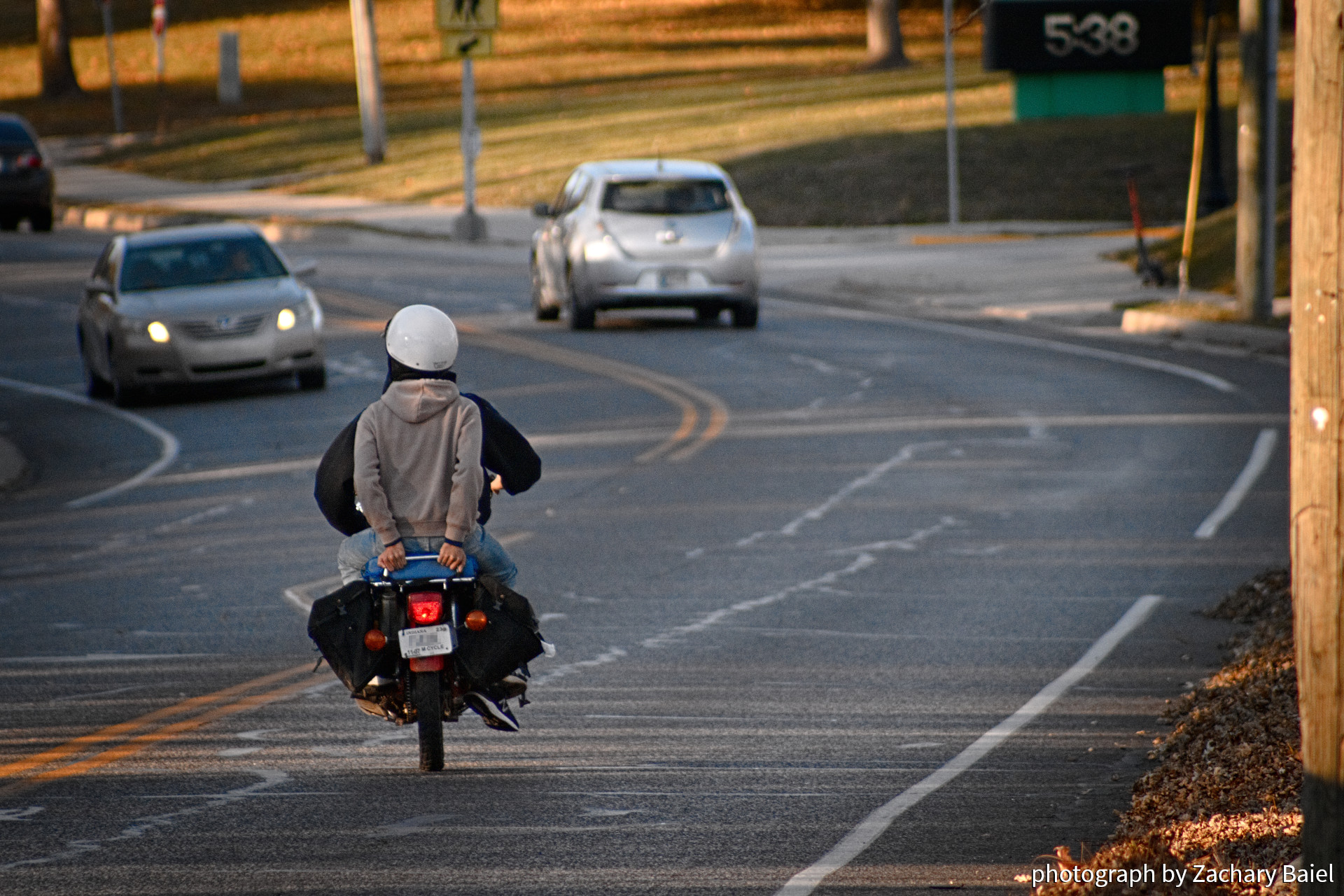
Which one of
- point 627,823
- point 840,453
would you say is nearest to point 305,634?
point 627,823

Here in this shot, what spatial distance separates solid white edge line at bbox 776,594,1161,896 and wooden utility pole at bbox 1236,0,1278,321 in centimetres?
1286

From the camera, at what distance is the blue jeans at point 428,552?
7.14 m

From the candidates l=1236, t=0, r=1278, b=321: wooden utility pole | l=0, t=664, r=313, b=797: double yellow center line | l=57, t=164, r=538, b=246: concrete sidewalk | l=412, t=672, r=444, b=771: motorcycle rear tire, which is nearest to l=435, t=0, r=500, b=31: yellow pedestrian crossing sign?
l=57, t=164, r=538, b=246: concrete sidewalk

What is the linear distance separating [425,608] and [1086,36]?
20371 mm

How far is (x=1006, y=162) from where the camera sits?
131ft

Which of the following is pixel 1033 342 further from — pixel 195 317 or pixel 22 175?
pixel 22 175

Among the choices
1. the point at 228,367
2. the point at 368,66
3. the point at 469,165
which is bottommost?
the point at 228,367

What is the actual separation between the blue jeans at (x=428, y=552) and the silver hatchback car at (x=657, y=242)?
1508 cm

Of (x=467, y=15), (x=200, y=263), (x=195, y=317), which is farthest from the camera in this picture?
(x=467, y=15)

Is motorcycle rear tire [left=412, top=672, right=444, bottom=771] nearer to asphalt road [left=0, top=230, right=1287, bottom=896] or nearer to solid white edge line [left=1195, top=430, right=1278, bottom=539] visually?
asphalt road [left=0, top=230, right=1287, bottom=896]

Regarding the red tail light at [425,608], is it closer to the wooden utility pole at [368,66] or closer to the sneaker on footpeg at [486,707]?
the sneaker on footpeg at [486,707]

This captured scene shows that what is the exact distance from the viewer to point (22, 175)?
36719 mm

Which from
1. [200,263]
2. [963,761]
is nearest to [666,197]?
[200,263]

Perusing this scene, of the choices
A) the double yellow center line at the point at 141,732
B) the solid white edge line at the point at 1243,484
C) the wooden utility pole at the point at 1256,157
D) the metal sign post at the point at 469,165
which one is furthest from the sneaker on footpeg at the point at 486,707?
the metal sign post at the point at 469,165
